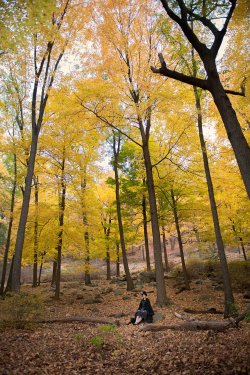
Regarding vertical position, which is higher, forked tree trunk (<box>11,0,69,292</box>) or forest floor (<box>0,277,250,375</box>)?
forked tree trunk (<box>11,0,69,292</box>)

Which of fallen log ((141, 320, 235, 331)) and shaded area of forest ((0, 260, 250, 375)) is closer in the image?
shaded area of forest ((0, 260, 250, 375))

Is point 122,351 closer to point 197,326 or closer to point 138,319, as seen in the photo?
point 197,326

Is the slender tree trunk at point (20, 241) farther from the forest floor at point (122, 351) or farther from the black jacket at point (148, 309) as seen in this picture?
the black jacket at point (148, 309)

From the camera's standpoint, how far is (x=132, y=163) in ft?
58.9

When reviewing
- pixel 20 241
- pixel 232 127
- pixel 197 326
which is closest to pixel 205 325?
pixel 197 326

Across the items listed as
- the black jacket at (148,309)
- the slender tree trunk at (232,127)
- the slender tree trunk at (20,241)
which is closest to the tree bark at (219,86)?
the slender tree trunk at (232,127)

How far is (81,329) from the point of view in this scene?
25.3ft

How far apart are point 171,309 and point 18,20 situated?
411 inches

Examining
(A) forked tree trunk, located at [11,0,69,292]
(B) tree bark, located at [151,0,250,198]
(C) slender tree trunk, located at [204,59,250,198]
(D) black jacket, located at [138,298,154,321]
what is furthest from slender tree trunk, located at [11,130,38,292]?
(C) slender tree trunk, located at [204,59,250,198]

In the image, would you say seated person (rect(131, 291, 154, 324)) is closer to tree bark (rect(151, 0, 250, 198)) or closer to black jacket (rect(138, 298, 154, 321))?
black jacket (rect(138, 298, 154, 321))

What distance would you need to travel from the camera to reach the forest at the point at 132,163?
17.0 ft

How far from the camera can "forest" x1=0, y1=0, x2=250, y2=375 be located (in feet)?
17.0

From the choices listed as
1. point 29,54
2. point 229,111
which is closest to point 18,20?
point 229,111

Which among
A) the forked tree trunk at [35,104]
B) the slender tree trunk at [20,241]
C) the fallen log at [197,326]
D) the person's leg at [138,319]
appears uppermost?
the forked tree trunk at [35,104]
